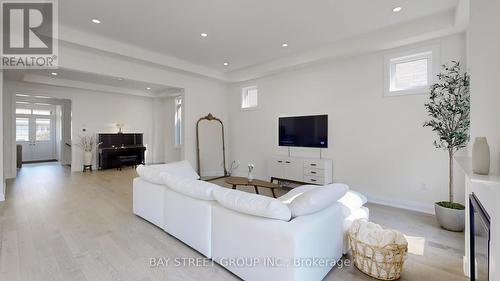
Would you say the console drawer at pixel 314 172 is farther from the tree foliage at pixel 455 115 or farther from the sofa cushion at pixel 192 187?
the sofa cushion at pixel 192 187

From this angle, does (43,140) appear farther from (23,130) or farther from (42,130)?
(23,130)

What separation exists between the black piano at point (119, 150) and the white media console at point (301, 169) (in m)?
5.41

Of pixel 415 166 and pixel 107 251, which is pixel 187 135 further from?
pixel 415 166

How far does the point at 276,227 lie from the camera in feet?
5.59

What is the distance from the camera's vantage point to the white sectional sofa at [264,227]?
1.68 meters

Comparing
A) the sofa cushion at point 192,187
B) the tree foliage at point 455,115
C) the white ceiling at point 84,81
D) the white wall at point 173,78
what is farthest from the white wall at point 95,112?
the tree foliage at point 455,115

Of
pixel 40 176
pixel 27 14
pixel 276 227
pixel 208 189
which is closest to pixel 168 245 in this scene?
pixel 208 189

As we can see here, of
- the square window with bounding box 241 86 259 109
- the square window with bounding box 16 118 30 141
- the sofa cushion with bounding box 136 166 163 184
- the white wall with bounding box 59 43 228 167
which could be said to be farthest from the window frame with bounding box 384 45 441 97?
the square window with bounding box 16 118 30 141

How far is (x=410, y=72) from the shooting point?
13.1 feet

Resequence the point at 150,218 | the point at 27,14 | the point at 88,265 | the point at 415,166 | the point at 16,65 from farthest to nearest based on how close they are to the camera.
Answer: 1. the point at 16,65
2. the point at 415,166
3. the point at 27,14
4. the point at 150,218
5. the point at 88,265

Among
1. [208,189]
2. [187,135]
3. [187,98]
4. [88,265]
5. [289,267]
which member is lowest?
[88,265]

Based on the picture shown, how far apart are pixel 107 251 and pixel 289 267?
201 centimetres

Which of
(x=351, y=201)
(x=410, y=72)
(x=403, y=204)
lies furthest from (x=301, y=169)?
(x=410, y=72)

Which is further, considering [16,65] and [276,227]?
[16,65]
